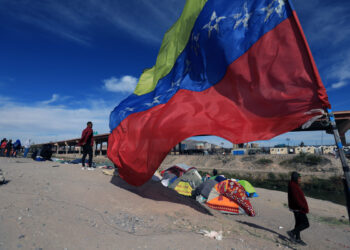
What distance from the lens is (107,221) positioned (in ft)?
11.3

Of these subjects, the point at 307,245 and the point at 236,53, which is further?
the point at 307,245

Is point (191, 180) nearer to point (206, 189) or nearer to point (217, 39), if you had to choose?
point (206, 189)

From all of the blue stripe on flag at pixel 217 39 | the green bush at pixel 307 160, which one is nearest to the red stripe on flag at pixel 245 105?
the blue stripe on flag at pixel 217 39

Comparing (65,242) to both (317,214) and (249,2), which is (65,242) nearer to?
(249,2)

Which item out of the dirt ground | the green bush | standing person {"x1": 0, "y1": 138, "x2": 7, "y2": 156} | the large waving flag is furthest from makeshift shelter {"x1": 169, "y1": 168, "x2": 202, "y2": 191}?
the green bush

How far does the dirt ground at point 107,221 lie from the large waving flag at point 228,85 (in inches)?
30.0

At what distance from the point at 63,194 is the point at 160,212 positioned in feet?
6.96

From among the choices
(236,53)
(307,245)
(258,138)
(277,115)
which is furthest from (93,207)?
(307,245)

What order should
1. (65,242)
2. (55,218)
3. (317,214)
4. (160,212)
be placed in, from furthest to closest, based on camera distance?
(317,214), (160,212), (55,218), (65,242)

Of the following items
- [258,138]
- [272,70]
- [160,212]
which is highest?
[272,70]

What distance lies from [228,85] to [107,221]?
3359mm

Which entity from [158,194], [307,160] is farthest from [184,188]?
[307,160]

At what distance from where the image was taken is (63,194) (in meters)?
4.29

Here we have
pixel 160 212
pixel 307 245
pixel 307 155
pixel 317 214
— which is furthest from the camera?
pixel 307 155
